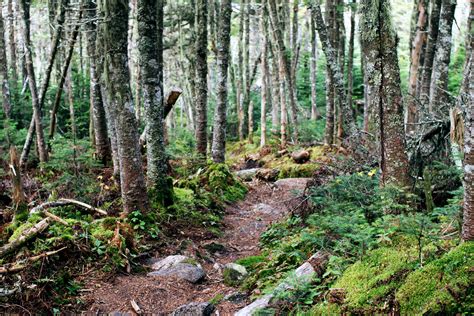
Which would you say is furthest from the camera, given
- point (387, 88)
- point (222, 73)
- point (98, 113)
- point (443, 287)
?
point (222, 73)

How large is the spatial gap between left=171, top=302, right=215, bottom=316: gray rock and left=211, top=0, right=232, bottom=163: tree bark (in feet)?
24.2

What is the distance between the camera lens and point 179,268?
6.43 metres

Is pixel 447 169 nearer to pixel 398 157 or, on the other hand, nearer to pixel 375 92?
pixel 398 157

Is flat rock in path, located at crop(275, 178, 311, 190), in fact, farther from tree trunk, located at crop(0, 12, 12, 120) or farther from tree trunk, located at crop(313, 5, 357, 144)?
tree trunk, located at crop(0, 12, 12, 120)

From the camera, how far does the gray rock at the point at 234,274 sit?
6.02 meters

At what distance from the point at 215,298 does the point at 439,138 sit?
458 cm

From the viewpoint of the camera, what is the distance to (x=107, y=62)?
7184 millimetres

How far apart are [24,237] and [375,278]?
14.4ft

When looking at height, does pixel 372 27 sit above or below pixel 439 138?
above

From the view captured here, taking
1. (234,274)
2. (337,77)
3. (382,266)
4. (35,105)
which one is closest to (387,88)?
(382,266)

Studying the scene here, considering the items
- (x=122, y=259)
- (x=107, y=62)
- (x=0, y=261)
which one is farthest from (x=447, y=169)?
(x=0, y=261)

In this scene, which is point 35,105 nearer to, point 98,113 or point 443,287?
point 98,113

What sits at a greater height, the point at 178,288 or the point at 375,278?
the point at 375,278

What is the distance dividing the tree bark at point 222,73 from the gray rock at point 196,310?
738 cm
